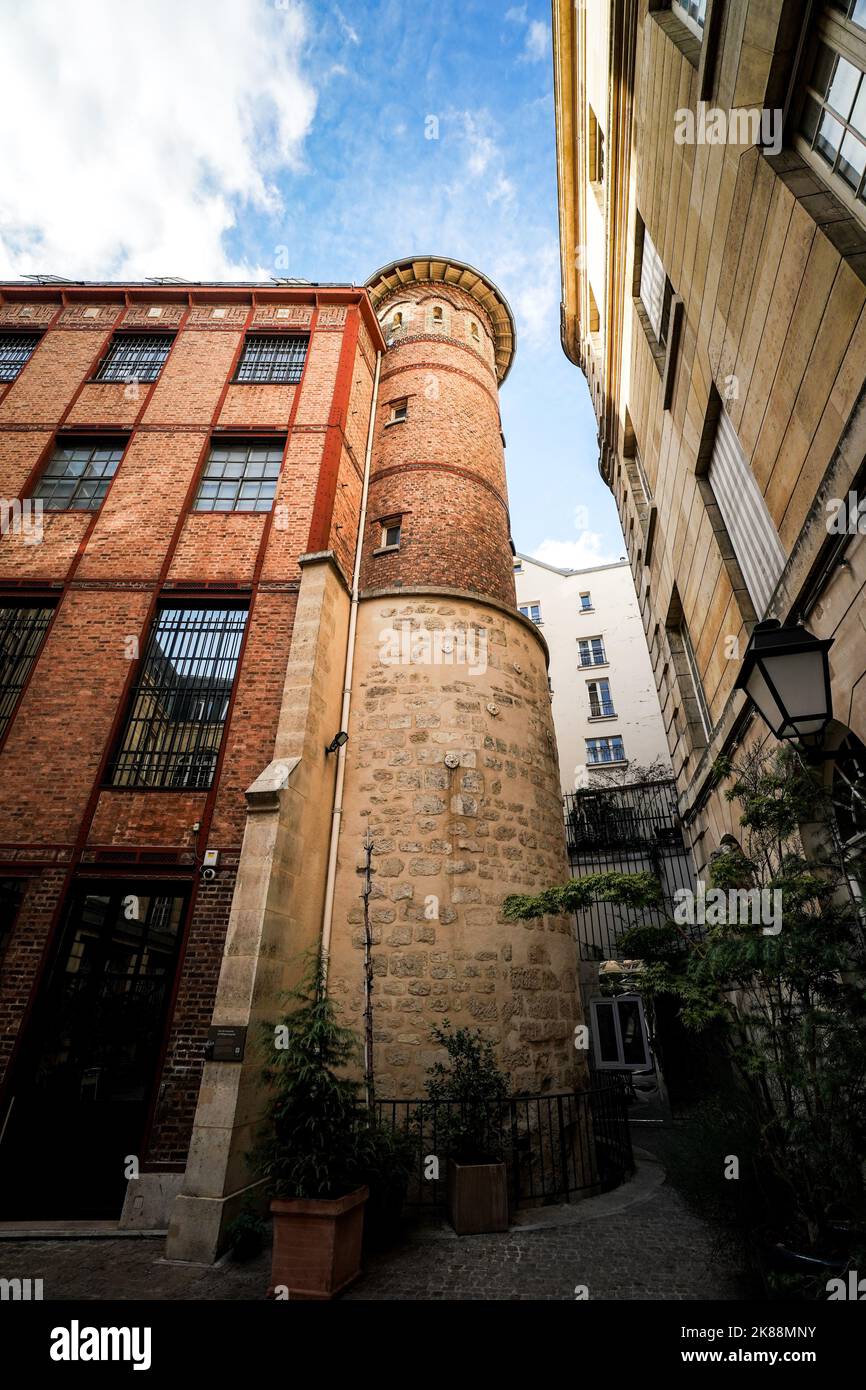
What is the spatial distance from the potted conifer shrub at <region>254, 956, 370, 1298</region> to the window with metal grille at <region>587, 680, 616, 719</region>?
21.5 metres

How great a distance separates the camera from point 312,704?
8414mm

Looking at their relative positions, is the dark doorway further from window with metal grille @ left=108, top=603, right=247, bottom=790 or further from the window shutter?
the window shutter

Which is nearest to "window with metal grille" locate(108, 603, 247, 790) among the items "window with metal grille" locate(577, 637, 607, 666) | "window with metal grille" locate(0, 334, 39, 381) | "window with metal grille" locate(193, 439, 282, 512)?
"window with metal grille" locate(193, 439, 282, 512)

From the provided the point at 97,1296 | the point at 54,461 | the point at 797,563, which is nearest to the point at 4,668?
the point at 54,461

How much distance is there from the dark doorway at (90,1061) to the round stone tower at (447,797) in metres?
2.73

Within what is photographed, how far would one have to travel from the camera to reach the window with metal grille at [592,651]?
2675 cm

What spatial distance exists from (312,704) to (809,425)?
6.48 metres

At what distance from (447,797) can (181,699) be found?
4.67 metres

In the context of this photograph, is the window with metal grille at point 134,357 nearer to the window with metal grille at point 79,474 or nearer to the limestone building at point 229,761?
the limestone building at point 229,761

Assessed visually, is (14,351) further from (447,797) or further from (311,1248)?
(311,1248)

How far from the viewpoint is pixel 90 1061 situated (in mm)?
7465

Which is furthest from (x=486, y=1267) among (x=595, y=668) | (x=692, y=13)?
(x=595, y=668)

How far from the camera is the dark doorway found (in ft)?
22.6
